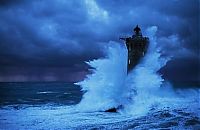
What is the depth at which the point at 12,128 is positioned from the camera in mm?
10469

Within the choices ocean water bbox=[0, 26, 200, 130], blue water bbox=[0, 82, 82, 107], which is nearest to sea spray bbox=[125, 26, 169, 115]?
ocean water bbox=[0, 26, 200, 130]

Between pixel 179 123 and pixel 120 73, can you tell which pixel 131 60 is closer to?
pixel 120 73

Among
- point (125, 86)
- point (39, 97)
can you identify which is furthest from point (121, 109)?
point (39, 97)

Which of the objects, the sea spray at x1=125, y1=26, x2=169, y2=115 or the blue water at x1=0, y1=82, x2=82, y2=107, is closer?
the sea spray at x1=125, y1=26, x2=169, y2=115

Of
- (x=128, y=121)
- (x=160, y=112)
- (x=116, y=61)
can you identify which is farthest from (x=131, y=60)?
(x=128, y=121)

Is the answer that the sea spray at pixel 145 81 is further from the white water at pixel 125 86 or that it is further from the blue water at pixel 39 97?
the blue water at pixel 39 97

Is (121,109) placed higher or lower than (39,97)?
lower

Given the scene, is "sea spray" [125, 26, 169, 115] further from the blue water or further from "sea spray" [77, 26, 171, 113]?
the blue water

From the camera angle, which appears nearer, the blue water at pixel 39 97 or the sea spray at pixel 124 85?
the sea spray at pixel 124 85

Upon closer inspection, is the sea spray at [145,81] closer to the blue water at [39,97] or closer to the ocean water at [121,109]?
the ocean water at [121,109]

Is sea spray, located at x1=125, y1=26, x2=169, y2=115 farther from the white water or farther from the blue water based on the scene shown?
the blue water

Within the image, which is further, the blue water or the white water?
the blue water

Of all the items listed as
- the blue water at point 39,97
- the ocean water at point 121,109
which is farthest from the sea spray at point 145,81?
the blue water at point 39,97

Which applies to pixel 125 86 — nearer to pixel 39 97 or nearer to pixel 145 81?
pixel 145 81
